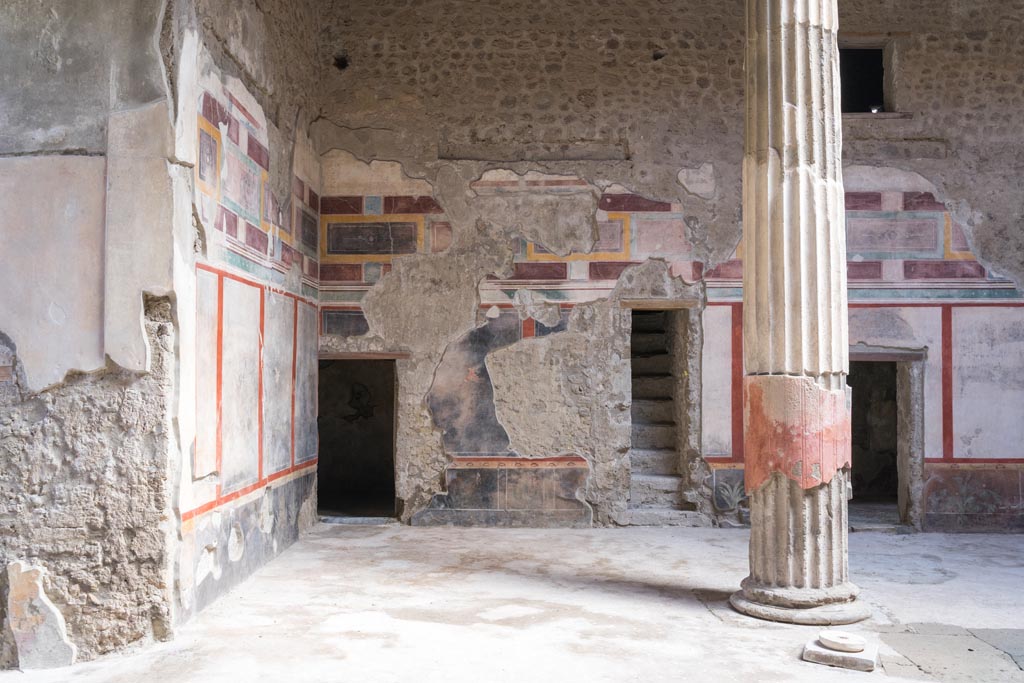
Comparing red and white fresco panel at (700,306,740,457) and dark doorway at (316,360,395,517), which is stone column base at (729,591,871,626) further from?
dark doorway at (316,360,395,517)

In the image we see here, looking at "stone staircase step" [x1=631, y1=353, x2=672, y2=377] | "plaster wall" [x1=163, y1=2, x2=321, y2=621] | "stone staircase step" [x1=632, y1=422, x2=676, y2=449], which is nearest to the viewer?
"plaster wall" [x1=163, y1=2, x2=321, y2=621]

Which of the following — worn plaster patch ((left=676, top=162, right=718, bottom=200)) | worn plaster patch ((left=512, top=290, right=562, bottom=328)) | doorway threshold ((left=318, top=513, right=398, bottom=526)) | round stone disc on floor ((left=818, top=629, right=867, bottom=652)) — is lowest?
doorway threshold ((left=318, top=513, right=398, bottom=526))

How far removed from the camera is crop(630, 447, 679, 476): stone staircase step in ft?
25.5

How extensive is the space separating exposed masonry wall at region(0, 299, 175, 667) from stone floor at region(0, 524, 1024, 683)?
228mm

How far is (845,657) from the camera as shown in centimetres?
381

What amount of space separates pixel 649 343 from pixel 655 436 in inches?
43.4

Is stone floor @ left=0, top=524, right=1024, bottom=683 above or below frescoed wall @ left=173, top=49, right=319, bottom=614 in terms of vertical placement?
below

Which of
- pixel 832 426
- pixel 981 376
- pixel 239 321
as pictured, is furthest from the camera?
pixel 981 376

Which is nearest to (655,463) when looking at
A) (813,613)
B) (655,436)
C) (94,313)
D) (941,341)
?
(655,436)

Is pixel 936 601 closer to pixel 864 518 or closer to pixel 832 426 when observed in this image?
pixel 832 426

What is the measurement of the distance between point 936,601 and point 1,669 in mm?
4792

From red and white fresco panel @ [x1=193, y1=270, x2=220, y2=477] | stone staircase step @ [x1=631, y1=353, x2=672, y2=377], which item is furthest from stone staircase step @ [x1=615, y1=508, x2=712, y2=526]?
red and white fresco panel @ [x1=193, y1=270, x2=220, y2=477]

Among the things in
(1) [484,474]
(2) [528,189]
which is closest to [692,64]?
(2) [528,189]

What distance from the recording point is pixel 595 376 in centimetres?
752
